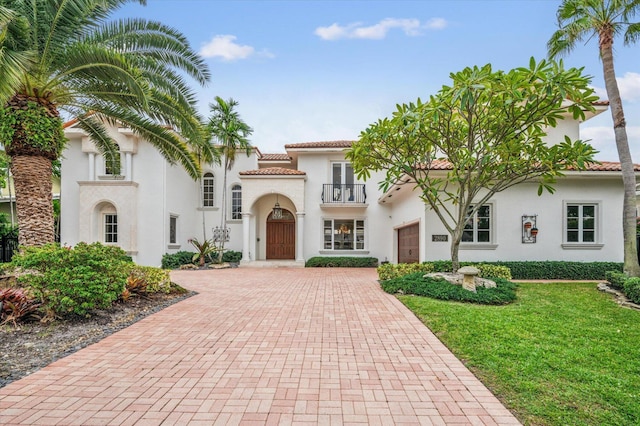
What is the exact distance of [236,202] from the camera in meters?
21.5

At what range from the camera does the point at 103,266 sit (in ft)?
22.3

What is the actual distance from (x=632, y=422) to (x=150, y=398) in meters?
4.62

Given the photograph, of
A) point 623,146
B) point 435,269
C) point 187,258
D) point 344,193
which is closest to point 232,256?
point 187,258

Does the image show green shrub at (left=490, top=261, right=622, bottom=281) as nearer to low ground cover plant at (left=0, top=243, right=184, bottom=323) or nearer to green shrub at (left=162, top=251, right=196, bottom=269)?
low ground cover plant at (left=0, top=243, right=184, bottom=323)

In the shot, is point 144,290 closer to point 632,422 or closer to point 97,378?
point 97,378

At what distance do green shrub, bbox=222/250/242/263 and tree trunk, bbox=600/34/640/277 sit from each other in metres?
17.0

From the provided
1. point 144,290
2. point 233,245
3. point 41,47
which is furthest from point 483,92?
point 233,245

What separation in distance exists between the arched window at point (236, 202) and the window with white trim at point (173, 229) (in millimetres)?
3284

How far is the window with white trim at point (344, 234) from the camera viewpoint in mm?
20219

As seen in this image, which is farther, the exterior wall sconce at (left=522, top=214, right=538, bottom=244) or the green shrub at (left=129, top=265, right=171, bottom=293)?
the exterior wall sconce at (left=522, top=214, right=538, bottom=244)

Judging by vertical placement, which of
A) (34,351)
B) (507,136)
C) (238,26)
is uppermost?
(238,26)

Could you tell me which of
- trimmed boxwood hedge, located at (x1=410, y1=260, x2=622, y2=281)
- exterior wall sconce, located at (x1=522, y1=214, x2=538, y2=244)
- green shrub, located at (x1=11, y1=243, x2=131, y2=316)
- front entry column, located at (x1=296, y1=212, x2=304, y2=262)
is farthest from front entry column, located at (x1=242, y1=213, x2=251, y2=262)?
exterior wall sconce, located at (x1=522, y1=214, x2=538, y2=244)

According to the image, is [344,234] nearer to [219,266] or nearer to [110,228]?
[219,266]

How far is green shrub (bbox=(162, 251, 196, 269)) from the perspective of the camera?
18.0m
